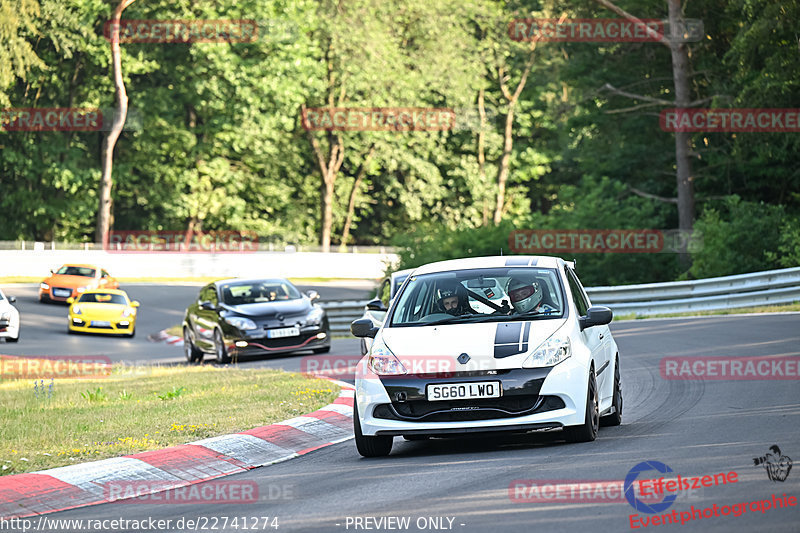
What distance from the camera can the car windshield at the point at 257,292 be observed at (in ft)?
74.8

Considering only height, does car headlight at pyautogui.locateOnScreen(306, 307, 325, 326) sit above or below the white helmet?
below

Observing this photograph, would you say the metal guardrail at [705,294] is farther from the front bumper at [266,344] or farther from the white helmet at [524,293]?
the white helmet at [524,293]

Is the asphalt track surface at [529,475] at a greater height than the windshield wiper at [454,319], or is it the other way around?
the windshield wiper at [454,319]

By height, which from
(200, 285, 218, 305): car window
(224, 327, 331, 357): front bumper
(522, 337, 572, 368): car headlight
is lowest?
(224, 327, 331, 357): front bumper

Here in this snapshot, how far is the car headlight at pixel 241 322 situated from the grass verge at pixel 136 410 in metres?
3.20

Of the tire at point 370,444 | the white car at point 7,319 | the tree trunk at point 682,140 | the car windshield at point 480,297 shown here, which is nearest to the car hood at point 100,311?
the white car at point 7,319

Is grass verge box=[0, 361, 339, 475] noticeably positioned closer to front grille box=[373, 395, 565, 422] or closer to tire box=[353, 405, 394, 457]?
tire box=[353, 405, 394, 457]

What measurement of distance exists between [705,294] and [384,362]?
18.5 m

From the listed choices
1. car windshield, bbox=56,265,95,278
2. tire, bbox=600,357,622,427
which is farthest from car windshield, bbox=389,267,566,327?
car windshield, bbox=56,265,95,278

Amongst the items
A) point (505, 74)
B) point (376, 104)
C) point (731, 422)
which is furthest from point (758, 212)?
point (505, 74)

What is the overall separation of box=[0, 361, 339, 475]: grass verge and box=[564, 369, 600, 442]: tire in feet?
10.8

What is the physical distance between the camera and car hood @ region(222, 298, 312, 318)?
21.9 m

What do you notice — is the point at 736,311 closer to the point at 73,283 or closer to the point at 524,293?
the point at 524,293

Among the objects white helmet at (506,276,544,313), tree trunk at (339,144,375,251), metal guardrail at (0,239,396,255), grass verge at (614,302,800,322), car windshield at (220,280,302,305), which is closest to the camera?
white helmet at (506,276,544,313)
